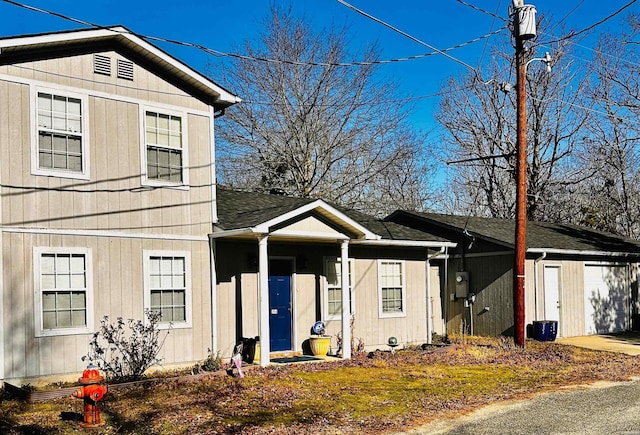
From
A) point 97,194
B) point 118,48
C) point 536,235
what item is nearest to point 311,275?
point 97,194

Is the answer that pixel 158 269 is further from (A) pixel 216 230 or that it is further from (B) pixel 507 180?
(B) pixel 507 180

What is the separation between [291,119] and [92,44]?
600 inches

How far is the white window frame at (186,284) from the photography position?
44.6 ft

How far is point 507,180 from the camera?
3609 centimetres

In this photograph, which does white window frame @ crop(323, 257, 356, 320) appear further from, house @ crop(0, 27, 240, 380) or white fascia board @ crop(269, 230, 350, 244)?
house @ crop(0, 27, 240, 380)

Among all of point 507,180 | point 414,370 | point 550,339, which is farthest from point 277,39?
point 414,370

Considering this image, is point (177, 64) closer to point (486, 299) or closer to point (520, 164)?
point (520, 164)

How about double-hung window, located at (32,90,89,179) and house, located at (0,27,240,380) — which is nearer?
house, located at (0,27,240,380)

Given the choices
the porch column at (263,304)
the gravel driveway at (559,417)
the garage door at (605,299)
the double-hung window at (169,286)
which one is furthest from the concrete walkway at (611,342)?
the double-hung window at (169,286)

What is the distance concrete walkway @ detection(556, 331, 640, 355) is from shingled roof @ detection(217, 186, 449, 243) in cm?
489

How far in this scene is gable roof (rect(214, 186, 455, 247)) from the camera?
1446 cm

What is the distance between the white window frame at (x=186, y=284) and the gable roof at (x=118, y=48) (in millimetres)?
3273

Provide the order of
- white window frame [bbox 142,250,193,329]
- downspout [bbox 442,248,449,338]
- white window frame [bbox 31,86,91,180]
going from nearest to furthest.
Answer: white window frame [bbox 31,86,91,180]
white window frame [bbox 142,250,193,329]
downspout [bbox 442,248,449,338]

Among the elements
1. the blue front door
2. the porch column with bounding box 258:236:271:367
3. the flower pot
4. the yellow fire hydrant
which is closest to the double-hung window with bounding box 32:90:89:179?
the porch column with bounding box 258:236:271:367
